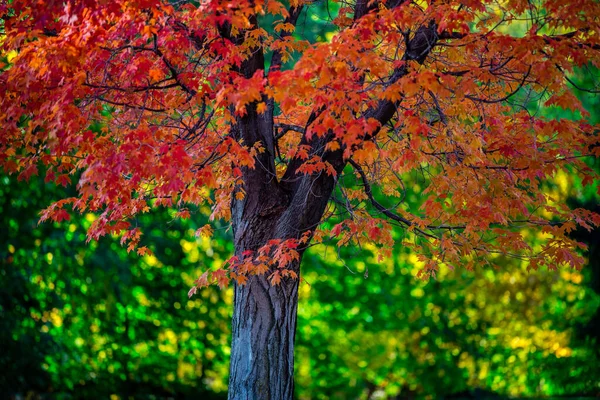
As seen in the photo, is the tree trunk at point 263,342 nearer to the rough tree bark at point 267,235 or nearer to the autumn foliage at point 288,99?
the rough tree bark at point 267,235

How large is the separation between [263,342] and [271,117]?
1.44 metres

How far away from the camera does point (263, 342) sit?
14.1 ft

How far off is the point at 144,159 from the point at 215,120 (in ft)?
5.62

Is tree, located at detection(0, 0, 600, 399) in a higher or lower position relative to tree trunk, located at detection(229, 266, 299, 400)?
higher

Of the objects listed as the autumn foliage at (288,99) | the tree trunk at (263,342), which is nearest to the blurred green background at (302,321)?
the autumn foliage at (288,99)

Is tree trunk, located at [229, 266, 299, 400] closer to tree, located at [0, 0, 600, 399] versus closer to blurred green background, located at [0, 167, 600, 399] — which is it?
tree, located at [0, 0, 600, 399]

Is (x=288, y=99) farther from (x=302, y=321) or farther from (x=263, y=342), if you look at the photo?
(x=302, y=321)

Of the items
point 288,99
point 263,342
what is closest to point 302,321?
point 263,342

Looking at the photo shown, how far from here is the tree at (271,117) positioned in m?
3.50

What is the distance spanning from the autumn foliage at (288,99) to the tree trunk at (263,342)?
0.15m

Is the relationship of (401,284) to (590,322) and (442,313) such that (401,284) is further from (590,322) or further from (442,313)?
(590,322)

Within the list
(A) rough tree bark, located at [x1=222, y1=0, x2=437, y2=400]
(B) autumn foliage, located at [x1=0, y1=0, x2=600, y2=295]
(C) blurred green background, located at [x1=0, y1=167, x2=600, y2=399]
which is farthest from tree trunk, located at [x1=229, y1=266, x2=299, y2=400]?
(C) blurred green background, located at [x1=0, y1=167, x2=600, y2=399]

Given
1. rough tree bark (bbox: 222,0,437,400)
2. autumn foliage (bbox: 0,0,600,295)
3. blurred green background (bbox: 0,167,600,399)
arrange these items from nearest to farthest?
autumn foliage (bbox: 0,0,600,295), rough tree bark (bbox: 222,0,437,400), blurred green background (bbox: 0,167,600,399)

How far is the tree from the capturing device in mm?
3502
